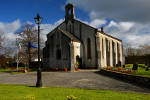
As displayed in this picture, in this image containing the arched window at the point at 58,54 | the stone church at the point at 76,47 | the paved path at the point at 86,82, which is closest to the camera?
the paved path at the point at 86,82

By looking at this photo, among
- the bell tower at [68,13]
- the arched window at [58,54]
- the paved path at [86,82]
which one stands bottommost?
the paved path at [86,82]

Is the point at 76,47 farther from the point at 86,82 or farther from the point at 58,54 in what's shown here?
the point at 86,82

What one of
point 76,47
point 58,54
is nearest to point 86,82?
point 76,47

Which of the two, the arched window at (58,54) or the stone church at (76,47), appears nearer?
the stone church at (76,47)

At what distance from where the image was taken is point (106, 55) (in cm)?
3019

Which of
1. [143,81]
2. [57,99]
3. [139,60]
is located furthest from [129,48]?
[57,99]

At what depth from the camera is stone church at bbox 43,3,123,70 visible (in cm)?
2467

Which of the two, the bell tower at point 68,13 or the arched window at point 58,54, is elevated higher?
the bell tower at point 68,13

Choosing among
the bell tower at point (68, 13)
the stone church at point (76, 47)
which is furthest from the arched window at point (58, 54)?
the bell tower at point (68, 13)

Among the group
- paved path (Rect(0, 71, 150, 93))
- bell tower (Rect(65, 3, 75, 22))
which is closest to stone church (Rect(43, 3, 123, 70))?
bell tower (Rect(65, 3, 75, 22))

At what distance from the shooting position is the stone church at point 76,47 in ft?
80.9

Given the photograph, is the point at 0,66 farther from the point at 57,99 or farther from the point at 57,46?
the point at 57,99

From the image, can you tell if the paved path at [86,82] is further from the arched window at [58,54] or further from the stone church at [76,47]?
the arched window at [58,54]

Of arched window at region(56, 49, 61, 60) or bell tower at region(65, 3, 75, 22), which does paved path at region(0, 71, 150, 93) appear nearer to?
arched window at region(56, 49, 61, 60)
